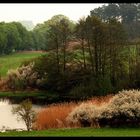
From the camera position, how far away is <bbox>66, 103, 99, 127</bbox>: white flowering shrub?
15.3m

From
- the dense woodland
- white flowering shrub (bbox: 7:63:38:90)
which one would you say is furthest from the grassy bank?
white flowering shrub (bbox: 7:63:38:90)

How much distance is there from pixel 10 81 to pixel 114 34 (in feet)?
47.6

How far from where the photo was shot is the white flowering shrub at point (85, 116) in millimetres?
15257

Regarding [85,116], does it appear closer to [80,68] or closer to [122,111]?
[122,111]

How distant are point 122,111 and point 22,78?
35057 mm

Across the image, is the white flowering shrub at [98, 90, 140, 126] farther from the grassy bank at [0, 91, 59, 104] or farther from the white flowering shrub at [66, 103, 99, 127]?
the grassy bank at [0, 91, 59, 104]

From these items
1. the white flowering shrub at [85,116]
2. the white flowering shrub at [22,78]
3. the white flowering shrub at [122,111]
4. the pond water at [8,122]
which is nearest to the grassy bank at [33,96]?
the white flowering shrub at [22,78]

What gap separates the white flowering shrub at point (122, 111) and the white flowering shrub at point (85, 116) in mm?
286

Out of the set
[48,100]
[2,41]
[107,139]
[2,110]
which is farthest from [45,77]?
[107,139]

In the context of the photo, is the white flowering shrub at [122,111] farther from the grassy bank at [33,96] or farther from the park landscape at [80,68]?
the grassy bank at [33,96]

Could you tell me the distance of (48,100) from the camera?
4059 centimetres

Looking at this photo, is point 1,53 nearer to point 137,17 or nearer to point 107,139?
point 137,17

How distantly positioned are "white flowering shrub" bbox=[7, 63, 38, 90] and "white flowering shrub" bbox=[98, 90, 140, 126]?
33766 millimetres

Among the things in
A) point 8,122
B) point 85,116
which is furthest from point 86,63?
point 85,116
